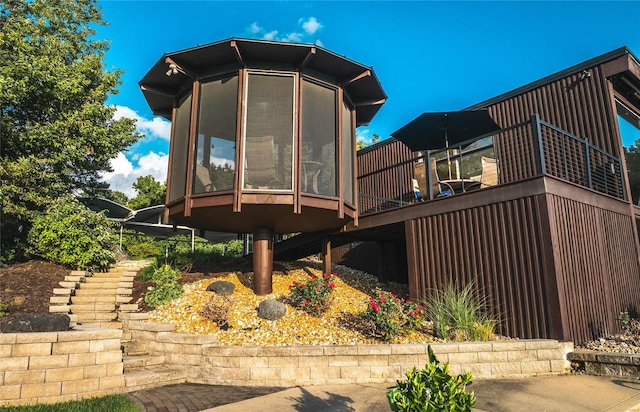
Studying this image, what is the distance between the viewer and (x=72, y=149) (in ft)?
39.2

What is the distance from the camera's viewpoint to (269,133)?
7871 millimetres

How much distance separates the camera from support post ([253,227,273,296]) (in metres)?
8.38

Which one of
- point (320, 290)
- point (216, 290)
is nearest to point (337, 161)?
point (320, 290)

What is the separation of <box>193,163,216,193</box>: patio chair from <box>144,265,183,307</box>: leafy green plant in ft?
6.92

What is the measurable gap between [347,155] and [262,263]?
3185 millimetres

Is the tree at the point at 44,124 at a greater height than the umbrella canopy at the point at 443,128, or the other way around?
the tree at the point at 44,124

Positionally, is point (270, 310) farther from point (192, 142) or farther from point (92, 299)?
point (92, 299)

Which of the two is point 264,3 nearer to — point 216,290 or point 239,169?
point 239,169

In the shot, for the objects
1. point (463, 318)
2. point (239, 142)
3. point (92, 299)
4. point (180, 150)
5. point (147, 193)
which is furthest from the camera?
point (147, 193)

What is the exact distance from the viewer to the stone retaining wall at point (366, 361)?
5449 millimetres

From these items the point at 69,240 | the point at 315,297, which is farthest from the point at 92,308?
the point at 315,297

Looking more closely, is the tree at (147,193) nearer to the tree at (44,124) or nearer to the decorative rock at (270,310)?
the tree at (44,124)

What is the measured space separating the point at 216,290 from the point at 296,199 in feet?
9.18

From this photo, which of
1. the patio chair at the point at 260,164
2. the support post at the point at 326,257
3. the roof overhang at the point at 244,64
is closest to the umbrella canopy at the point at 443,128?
the roof overhang at the point at 244,64
